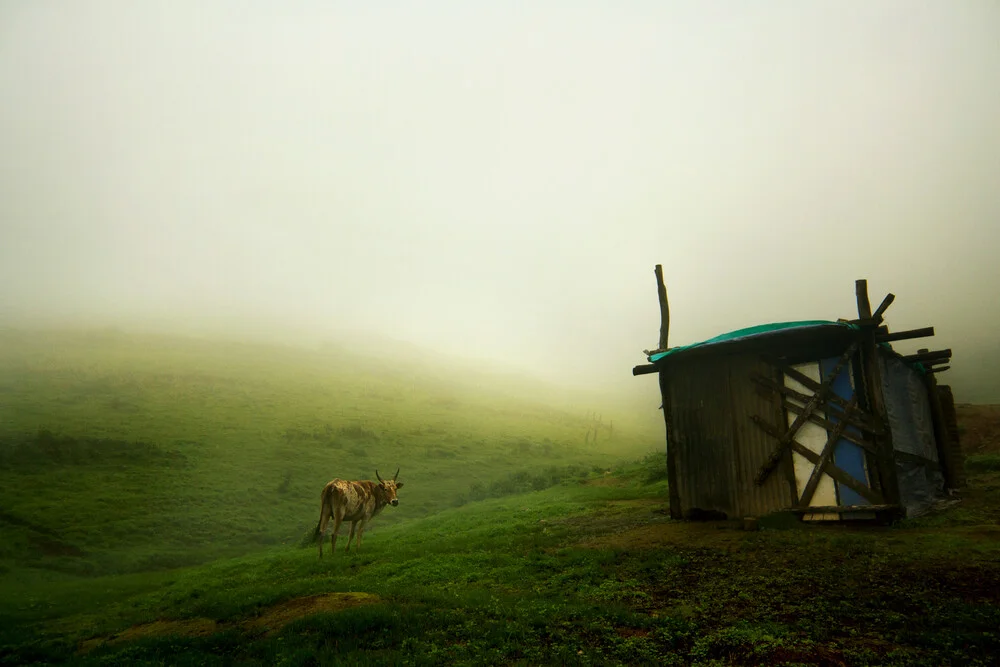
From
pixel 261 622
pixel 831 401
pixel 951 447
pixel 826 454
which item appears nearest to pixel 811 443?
pixel 826 454

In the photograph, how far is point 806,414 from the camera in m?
14.2

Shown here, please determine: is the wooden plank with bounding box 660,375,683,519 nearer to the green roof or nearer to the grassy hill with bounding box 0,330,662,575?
the green roof

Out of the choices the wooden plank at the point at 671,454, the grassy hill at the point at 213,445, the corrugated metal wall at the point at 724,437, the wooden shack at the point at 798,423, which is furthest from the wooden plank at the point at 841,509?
the grassy hill at the point at 213,445

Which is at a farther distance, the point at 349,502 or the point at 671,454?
the point at 349,502

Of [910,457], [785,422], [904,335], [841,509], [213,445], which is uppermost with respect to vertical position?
[904,335]

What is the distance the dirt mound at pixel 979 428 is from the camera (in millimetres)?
26952

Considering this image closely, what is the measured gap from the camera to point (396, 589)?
10750mm

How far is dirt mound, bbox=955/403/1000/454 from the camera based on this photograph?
27.0 meters

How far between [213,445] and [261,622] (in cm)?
3402

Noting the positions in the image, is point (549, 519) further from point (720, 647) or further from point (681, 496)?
point (720, 647)

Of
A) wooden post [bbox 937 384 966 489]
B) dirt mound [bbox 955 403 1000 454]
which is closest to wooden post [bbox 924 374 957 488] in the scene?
wooden post [bbox 937 384 966 489]

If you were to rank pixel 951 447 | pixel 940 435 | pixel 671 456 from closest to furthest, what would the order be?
pixel 671 456 < pixel 940 435 < pixel 951 447

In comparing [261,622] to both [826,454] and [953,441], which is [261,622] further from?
[953,441]

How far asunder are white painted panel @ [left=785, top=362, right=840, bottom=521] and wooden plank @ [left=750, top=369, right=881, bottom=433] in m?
0.16
